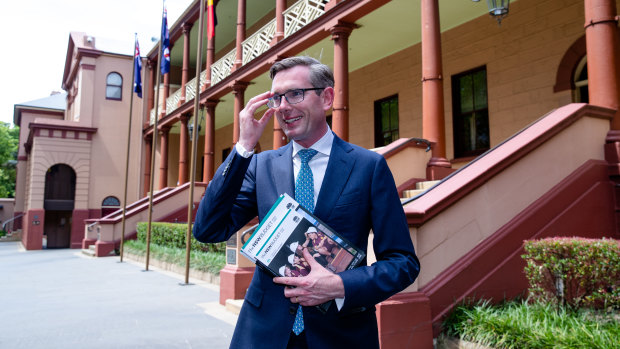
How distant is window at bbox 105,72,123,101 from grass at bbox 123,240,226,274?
1254cm

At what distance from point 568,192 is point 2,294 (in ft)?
32.5

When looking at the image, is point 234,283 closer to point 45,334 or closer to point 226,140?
point 45,334

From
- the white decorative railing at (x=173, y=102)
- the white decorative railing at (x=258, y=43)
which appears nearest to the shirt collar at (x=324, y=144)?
the white decorative railing at (x=258, y=43)

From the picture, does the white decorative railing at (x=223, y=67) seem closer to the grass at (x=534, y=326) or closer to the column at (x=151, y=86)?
the column at (x=151, y=86)

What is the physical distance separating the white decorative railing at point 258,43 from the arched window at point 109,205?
13.6 meters

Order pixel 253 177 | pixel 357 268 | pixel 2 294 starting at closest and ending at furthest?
pixel 357 268
pixel 253 177
pixel 2 294

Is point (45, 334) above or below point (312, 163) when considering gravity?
below

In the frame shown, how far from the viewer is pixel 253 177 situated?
1.97m

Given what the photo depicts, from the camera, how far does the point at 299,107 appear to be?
1.72m

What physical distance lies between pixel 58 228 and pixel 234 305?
864 inches

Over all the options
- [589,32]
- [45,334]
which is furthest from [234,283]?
[589,32]

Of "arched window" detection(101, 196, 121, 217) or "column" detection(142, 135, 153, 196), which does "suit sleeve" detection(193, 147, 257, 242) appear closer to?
"column" detection(142, 135, 153, 196)

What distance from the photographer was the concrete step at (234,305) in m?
6.70

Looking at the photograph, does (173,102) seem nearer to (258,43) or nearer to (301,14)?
(258,43)
